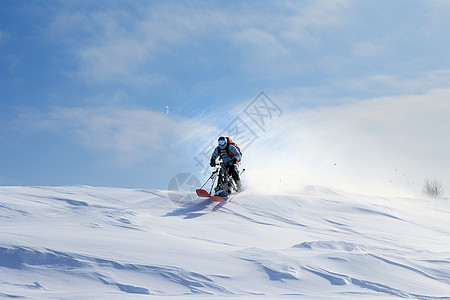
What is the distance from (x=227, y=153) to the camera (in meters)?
14.0

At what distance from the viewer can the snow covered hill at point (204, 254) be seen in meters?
6.10

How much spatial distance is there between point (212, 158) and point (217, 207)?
1.81 meters

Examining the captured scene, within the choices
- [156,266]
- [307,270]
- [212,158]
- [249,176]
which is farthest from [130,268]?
[249,176]

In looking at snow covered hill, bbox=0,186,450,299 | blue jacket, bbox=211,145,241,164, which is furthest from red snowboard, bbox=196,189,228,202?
blue jacket, bbox=211,145,241,164

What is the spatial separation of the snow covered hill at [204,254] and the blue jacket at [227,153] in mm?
1862

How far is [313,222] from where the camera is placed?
12.2 metres

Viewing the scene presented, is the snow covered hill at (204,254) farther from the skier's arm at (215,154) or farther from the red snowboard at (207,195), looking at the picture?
the skier's arm at (215,154)

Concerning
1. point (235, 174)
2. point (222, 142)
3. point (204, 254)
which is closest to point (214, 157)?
point (222, 142)

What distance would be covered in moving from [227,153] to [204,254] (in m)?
6.87

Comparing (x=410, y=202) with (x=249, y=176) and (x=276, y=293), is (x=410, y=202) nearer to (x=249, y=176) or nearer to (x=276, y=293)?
(x=249, y=176)

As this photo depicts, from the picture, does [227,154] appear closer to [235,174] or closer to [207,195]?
[235,174]

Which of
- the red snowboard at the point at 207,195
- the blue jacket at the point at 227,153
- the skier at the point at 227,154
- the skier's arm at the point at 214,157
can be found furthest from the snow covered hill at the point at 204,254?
the blue jacket at the point at 227,153

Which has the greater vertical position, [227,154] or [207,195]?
[227,154]

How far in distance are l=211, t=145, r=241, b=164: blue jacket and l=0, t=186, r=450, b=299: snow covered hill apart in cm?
186
